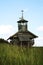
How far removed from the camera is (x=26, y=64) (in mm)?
7980

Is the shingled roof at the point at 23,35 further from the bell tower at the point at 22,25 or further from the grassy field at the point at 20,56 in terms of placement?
the grassy field at the point at 20,56

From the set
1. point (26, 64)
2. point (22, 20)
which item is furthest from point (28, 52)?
point (22, 20)

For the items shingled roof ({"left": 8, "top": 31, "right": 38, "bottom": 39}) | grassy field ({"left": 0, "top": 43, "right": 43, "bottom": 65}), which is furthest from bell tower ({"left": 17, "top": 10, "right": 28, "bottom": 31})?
grassy field ({"left": 0, "top": 43, "right": 43, "bottom": 65})

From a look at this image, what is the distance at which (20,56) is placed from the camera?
828cm

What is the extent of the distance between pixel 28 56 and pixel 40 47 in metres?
1.62

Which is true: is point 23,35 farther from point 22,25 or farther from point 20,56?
point 20,56

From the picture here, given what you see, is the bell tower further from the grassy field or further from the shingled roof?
the grassy field

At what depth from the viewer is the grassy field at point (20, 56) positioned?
783 centimetres

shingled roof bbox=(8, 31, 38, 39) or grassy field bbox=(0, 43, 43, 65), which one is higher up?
grassy field bbox=(0, 43, 43, 65)

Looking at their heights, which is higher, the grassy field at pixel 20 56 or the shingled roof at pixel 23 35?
the grassy field at pixel 20 56

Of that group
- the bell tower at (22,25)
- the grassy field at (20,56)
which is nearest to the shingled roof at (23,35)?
the bell tower at (22,25)

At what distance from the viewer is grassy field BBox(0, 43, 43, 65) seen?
783cm

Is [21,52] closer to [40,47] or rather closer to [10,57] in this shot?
[10,57]

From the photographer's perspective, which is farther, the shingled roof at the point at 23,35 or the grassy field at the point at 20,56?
the shingled roof at the point at 23,35
